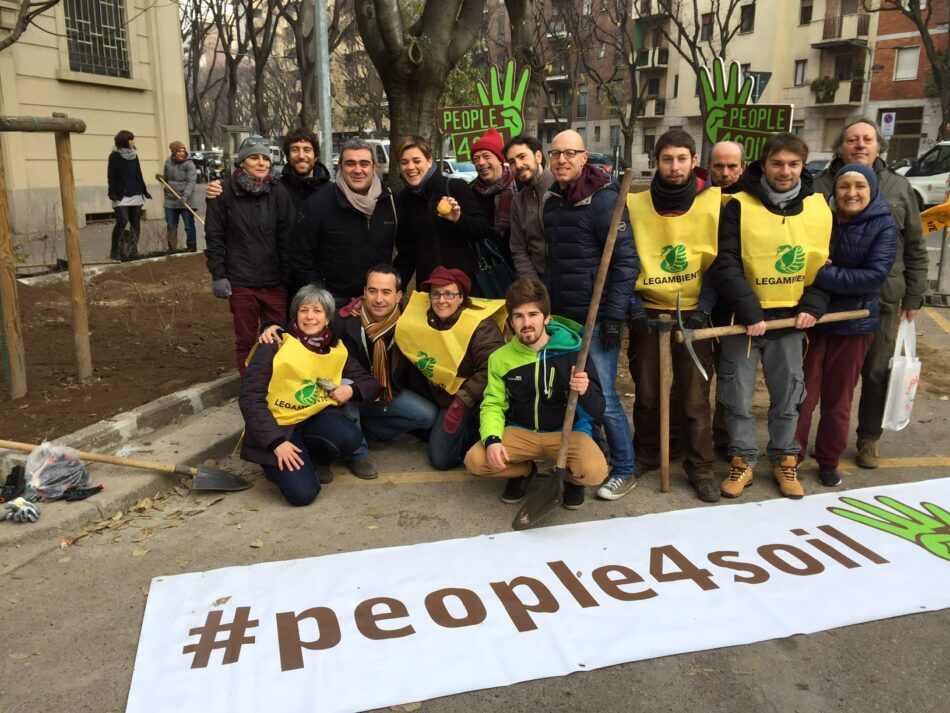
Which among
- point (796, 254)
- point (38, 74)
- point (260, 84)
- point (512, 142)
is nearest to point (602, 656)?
point (796, 254)

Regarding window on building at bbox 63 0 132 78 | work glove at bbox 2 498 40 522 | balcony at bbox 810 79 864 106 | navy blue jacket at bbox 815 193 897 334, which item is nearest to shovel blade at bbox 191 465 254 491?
work glove at bbox 2 498 40 522

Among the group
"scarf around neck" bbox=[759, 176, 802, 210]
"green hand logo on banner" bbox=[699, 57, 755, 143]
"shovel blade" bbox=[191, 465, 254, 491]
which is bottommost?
"shovel blade" bbox=[191, 465, 254, 491]

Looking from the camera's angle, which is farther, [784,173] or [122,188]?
[122,188]

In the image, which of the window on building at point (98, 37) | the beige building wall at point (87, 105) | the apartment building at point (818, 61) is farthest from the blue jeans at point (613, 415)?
the apartment building at point (818, 61)

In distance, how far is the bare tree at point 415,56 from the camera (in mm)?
6996

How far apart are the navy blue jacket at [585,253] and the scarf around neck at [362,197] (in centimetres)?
117

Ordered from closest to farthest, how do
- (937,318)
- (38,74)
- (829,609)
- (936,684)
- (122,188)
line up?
(936,684), (829,609), (937,318), (122,188), (38,74)

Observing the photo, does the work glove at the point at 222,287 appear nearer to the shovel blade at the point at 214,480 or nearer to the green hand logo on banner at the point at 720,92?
the shovel blade at the point at 214,480

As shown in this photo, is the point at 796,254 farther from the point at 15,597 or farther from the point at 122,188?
the point at 122,188

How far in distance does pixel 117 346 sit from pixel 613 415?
4.27 m

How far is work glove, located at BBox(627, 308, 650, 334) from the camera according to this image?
4.25 m

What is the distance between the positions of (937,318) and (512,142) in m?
6.23

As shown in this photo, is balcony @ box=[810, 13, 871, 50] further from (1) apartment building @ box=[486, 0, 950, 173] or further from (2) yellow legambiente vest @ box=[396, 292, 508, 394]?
(2) yellow legambiente vest @ box=[396, 292, 508, 394]

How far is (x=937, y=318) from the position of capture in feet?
28.3
